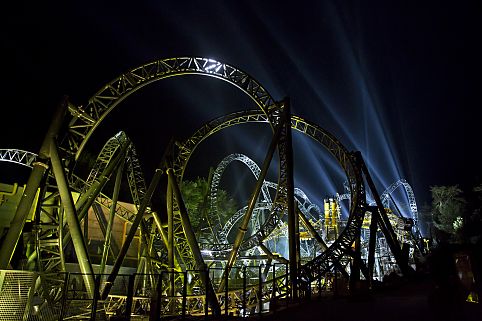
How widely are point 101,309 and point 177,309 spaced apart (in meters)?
3.09

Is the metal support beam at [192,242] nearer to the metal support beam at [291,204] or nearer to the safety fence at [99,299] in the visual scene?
the safety fence at [99,299]

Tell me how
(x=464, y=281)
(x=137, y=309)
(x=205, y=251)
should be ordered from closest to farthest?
1. (x=464, y=281)
2. (x=137, y=309)
3. (x=205, y=251)

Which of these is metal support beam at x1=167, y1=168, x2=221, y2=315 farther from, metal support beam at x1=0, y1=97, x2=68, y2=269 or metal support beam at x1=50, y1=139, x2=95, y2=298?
metal support beam at x1=0, y1=97, x2=68, y2=269

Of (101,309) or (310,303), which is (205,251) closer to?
(101,309)

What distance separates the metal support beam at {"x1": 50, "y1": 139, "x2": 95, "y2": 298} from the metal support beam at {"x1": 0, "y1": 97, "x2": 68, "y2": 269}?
24 cm

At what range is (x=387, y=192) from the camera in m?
33.5

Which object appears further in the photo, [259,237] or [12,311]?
[259,237]

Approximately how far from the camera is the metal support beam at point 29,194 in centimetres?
960

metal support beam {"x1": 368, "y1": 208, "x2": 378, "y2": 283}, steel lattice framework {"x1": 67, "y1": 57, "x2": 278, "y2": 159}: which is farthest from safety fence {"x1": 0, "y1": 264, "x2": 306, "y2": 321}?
steel lattice framework {"x1": 67, "y1": 57, "x2": 278, "y2": 159}

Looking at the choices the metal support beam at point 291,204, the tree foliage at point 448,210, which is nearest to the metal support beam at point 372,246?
the metal support beam at point 291,204

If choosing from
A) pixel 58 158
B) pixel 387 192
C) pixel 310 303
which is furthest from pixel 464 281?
pixel 387 192

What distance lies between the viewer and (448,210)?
1633 inches

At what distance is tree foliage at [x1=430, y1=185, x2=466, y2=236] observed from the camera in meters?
40.1

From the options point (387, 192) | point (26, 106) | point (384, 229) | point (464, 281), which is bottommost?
point (464, 281)
